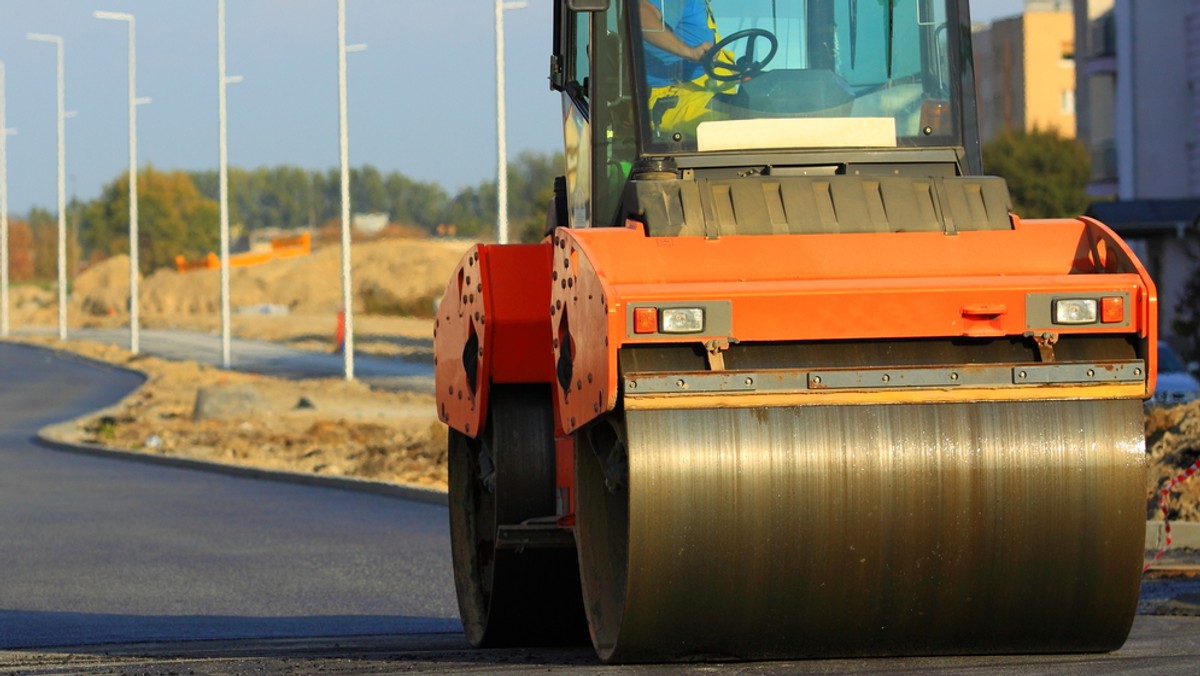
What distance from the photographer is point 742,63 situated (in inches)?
362

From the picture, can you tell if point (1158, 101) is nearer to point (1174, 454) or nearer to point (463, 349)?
point (1174, 454)

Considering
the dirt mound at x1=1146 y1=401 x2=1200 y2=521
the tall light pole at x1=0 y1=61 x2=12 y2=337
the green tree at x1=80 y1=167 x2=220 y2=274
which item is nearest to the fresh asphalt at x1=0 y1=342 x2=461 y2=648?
the dirt mound at x1=1146 y1=401 x2=1200 y2=521

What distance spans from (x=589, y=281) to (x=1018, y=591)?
6.16 feet

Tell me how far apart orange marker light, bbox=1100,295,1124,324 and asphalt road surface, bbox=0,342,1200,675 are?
1255 mm

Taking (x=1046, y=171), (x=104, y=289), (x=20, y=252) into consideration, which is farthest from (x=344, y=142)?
(x=20, y=252)

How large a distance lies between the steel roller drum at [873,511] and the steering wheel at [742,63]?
195cm

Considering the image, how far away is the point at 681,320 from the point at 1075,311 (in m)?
1.38

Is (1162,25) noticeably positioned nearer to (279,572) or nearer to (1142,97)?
(1142,97)

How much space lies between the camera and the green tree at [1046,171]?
308ft

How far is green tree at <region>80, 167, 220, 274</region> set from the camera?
160500 millimetres

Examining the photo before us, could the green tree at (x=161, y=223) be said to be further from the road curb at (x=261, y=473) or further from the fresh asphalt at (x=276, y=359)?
the road curb at (x=261, y=473)

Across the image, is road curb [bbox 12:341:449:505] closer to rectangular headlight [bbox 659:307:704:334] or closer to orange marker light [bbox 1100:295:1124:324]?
rectangular headlight [bbox 659:307:704:334]

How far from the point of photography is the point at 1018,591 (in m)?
7.89

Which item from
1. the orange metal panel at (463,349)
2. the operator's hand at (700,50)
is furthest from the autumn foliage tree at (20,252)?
the operator's hand at (700,50)
